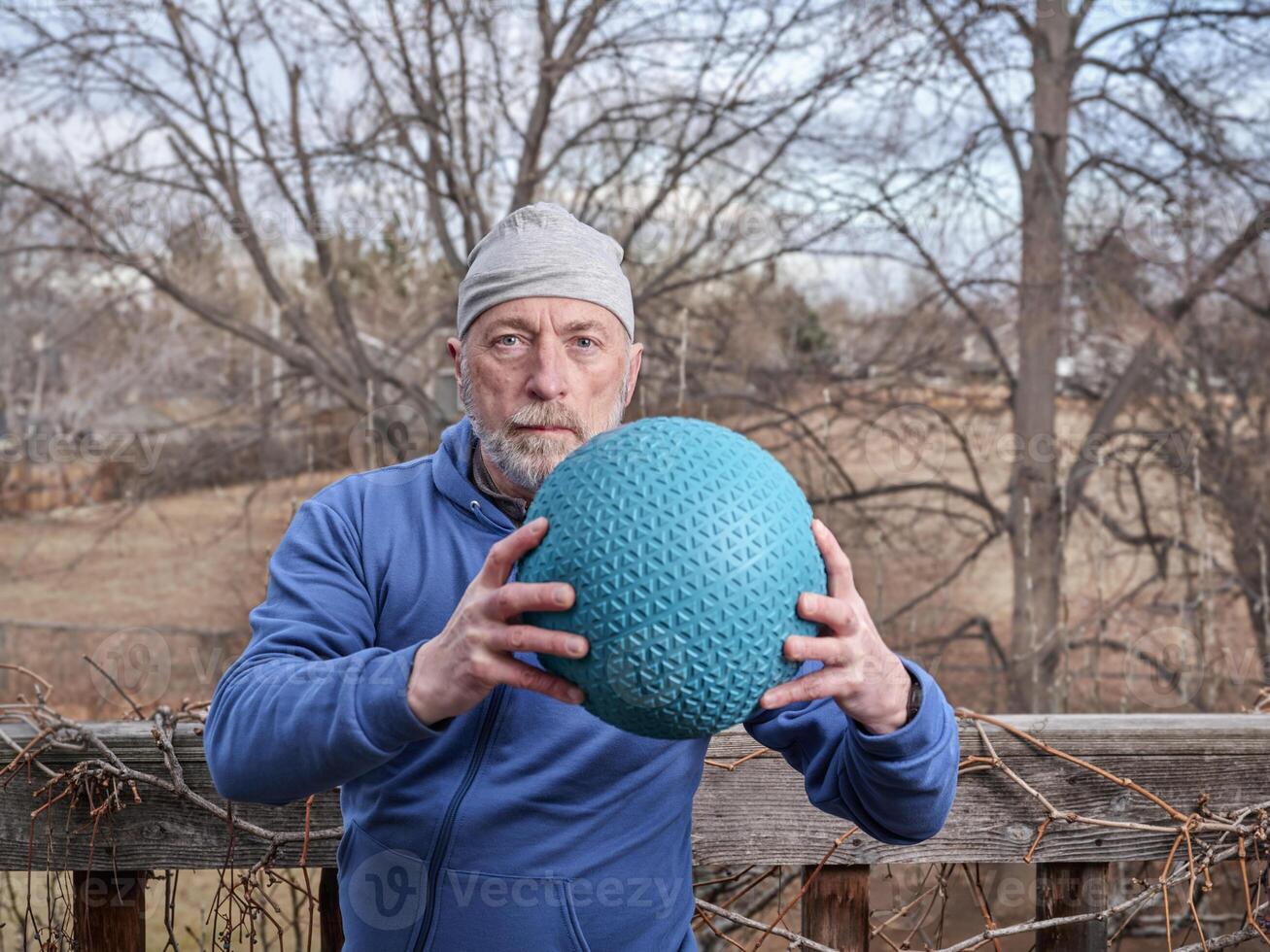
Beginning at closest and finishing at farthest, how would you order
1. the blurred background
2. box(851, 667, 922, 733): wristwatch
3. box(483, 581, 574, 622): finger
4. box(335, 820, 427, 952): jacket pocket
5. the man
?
box(483, 581, 574, 622): finger, the man, box(851, 667, 922, 733): wristwatch, box(335, 820, 427, 952): jacket pocket, the blurred background

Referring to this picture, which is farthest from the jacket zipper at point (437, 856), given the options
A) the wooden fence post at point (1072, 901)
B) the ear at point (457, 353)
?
the wooden fence post at point (1072, 901)

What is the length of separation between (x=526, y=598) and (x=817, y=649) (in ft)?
1.14

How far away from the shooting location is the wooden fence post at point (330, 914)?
7.08 feet

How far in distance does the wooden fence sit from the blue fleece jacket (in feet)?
0.90

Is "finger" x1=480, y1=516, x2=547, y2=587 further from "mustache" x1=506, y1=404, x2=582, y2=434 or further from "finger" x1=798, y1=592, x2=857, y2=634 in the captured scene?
"mustache" x1=506, y1=404, x2=582, y2=434

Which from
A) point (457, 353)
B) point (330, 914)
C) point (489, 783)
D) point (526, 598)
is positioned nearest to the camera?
point (526, 598)

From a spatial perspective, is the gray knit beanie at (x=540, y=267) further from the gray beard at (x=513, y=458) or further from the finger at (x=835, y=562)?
the finger at (x=835, y=562)

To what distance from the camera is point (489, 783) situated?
169 centimetres

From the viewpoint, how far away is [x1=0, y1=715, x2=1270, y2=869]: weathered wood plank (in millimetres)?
2080

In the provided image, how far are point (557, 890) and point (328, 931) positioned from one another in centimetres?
72

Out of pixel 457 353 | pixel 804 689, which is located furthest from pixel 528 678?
pixel 457 353

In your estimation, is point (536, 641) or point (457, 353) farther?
point (457, 353)

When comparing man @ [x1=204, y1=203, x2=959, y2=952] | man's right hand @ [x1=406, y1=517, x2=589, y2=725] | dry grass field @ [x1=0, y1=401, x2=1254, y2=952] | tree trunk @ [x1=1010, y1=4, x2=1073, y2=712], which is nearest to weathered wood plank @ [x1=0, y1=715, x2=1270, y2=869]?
man @ [x1=204, y1=203, x2=959, y2=952]

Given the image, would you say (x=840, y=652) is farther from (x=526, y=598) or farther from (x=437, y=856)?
(x=437, y=856)
